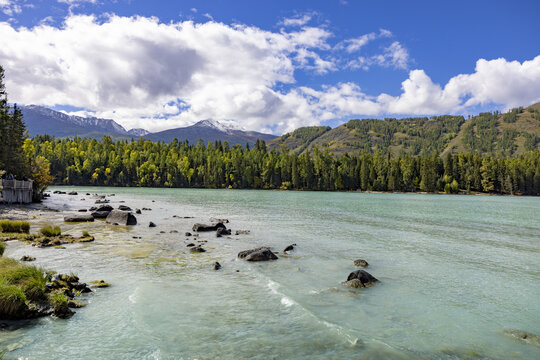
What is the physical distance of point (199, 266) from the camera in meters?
19.6

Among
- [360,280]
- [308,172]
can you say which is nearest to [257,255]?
[360,280]

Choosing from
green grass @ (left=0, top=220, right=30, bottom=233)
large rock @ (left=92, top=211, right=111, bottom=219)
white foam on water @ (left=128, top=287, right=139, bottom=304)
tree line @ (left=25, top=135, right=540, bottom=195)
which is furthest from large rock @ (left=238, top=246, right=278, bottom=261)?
tree line @ (left=25, top=135, right=540, bottom=195)

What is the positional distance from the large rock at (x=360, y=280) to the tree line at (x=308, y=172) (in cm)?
16615

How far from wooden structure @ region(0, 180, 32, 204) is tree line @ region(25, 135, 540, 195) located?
13738 centimetres

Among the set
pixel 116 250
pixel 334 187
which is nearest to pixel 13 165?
pixel 116 250

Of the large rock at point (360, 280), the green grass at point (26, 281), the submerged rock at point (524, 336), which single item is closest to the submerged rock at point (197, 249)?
the large rock at point (360, 280)

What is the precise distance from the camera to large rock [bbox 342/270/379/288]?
16.4 metres

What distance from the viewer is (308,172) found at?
182 metres

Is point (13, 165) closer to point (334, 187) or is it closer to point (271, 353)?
point (271, 353)

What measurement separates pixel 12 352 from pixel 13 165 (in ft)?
211

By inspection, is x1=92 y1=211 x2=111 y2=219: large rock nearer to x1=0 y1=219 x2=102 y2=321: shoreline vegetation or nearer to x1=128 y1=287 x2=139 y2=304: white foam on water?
x1=0 y1=219 x2=102 y2=321: shoreline vegetation

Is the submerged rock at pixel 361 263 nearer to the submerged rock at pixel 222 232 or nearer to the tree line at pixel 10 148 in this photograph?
the submerged rock at pixel 222 232

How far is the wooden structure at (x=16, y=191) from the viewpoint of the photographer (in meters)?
50.2

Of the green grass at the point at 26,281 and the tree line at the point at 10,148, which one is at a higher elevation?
A: the tree line at the point at 10,148
